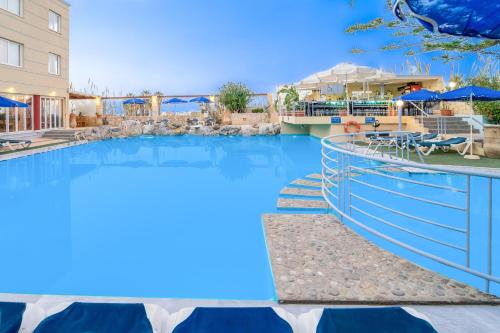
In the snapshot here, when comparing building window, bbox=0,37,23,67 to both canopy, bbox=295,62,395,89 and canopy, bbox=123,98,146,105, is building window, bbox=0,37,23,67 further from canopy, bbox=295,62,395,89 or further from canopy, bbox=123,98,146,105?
canopy, bbox=295,62,395,89

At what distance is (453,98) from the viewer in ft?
37.6

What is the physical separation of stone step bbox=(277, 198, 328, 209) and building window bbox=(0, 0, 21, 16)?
17526 mm

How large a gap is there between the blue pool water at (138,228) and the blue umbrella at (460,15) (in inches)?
96.9

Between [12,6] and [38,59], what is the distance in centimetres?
272

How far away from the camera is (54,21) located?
2062cm

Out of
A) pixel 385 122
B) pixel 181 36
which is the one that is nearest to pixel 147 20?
pixel 181 36

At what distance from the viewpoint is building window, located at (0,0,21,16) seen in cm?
1649

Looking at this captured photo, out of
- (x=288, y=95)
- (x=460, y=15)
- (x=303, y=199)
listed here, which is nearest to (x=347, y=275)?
(x=460, y=15)

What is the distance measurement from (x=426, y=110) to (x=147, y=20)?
3021cm

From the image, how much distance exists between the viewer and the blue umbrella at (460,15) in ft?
6.10

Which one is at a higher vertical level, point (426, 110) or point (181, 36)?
point (181, 36)

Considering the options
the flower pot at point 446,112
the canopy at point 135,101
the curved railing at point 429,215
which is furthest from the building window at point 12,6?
→ the flower pot at point 446,112

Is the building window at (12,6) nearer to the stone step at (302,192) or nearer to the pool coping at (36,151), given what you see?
the pool coping at (36,151)

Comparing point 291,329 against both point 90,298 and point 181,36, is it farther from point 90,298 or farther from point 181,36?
point 181,36
